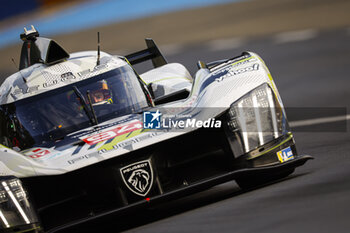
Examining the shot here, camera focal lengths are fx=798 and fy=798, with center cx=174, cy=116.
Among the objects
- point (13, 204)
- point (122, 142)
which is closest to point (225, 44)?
point (122, 142)

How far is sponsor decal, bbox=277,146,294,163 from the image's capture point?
7004 millimetres

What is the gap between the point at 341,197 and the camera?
5.73m

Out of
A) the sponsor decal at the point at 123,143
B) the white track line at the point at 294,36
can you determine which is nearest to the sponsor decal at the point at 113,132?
the sponsor decal at the point at 123,143

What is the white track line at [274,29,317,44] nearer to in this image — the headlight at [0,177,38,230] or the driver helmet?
the driver helmet

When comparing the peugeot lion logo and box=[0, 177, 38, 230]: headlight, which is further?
the peugeot lion logo

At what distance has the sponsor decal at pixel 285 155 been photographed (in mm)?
7004

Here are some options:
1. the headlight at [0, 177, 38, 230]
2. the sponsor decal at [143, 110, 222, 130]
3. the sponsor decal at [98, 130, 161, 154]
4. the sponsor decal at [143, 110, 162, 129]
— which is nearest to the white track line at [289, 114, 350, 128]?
the sponsor decal at [143, 110, 162, 129]

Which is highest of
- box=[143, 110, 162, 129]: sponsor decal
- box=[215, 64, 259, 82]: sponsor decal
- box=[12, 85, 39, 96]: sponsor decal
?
box=[12, 85, 39, 96]: sponsor decal

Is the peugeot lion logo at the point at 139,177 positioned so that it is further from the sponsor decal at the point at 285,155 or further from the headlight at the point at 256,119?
the sponsor decal at the point at 285,155

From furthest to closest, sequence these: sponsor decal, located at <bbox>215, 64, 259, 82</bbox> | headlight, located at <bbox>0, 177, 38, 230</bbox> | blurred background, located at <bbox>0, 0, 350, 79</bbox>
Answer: blurred background, located at <bbox>0, 0, 350, 79</bbox> → sponsor decal, located at <bbox>215, 64, 259, 82</bbox> → headlight, located at <bbox>0, 177, 38, 230</bbox>

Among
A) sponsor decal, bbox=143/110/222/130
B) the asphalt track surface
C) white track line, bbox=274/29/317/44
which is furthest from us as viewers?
white track line, bbox=274/29/317/44

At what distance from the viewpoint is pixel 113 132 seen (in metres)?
6.96

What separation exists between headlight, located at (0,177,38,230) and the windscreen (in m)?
1.10

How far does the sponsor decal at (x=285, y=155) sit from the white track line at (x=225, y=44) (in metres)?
11.9
